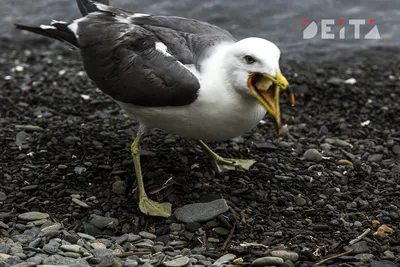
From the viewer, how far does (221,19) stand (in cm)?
1220

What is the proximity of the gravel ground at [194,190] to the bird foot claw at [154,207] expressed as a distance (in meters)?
0.07

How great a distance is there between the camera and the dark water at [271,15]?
449 inches

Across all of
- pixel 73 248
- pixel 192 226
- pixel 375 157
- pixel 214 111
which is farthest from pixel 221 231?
pixel 375 157

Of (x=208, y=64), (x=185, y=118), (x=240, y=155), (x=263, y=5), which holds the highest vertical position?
(x=208, y=64)

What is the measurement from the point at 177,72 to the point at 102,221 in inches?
49.6

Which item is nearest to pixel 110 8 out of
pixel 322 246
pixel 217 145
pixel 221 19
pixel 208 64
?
pixel 208 64

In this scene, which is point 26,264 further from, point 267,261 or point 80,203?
point 267,261

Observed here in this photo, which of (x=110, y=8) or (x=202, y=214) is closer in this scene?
(x=202, y=214)

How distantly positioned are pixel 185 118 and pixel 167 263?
1115 millimetres

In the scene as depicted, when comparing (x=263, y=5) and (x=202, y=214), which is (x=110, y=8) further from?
(x=263, y=5)

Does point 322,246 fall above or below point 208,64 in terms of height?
below

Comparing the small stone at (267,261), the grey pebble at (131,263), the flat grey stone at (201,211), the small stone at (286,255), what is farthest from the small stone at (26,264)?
the small stone at (286,255)

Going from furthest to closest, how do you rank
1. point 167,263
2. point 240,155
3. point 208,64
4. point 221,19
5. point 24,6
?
1. point 24,6
2. point 221,19
3. point 240,155
4. point 208,64
5. point 167,263

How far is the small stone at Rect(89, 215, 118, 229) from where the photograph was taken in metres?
5.03
